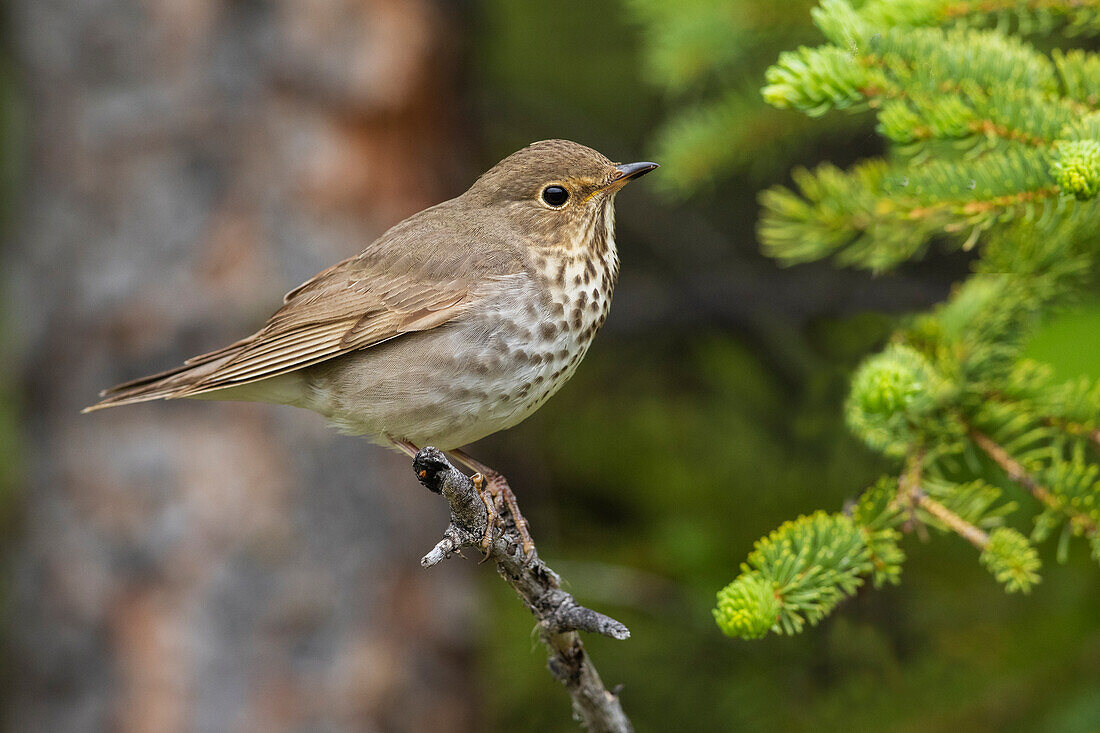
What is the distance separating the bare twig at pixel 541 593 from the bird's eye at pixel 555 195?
915 mm

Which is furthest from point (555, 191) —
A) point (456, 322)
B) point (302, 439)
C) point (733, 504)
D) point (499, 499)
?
point (302, 439)

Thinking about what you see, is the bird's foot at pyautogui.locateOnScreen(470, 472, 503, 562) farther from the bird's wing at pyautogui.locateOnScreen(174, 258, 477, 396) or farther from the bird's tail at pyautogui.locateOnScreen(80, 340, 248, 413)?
the bird's tail at pyautogui.locateOnScreen(80, 340, 248, 413)

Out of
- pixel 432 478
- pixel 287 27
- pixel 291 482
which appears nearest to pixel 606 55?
pixel 287 27

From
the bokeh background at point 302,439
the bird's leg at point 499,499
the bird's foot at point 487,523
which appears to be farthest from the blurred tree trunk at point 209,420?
the bird's foot at point 487,523

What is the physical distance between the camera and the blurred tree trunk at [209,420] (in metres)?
3.75

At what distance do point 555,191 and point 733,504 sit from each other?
1.46 metres

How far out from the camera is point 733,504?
3.60 m

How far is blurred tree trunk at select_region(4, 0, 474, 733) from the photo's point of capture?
12.3 ft

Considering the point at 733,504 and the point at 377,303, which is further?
the point at 733,504

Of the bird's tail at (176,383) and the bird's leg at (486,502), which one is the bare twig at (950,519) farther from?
the bird's tail at (176,383)

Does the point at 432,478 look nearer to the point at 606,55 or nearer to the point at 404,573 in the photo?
the point at 404,573

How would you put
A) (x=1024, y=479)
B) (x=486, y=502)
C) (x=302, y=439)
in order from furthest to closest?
1. (x=302, y=439)
2. (x=1024, y=479)
3. (x=486, y=502)

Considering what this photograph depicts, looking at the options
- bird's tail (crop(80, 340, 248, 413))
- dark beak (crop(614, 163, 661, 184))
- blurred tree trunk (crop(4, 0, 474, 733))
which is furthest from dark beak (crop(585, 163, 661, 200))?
blurred tree trunk (crop(4, 0, 474, 733))

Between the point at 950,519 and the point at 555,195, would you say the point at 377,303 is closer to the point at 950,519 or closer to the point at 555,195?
the point at 555,195
